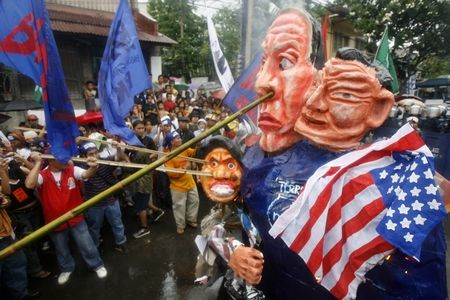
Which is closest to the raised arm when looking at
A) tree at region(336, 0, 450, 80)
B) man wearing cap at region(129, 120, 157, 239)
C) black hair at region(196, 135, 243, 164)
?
man wearing cap at region(129, 120, 157, 239)

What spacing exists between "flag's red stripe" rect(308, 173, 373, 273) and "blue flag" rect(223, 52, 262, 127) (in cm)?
174

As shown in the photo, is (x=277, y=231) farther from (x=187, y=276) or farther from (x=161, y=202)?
(x=161, y=202)

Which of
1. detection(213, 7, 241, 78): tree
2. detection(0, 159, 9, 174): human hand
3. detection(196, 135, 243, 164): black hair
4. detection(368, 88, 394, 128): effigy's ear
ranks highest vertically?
detection(213, 7, 241, 78): tree

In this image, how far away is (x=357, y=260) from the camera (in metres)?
1.76

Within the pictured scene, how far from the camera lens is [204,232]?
3021mm

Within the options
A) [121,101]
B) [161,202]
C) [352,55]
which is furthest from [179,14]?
[352,55]

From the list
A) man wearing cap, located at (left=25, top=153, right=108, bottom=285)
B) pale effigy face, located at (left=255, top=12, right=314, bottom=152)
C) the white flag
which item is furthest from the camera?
the white flag

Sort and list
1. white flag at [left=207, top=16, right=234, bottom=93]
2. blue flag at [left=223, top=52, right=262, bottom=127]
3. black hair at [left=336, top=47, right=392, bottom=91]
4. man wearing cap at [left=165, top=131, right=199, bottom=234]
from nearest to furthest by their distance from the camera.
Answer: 1. black hair at [left=336, top=47, right=392, bottom=91]
2. blue flag at [left=223, top=52, right=262, bottom=127]
3. white flag at [left=207, top=16, right=234, bottom=93]
4. man wearing cap at [left=165, top=131, right=199, bottom=234]

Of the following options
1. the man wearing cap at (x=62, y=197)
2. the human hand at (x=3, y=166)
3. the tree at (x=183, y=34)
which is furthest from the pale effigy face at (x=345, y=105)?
the tree at (x=183, y=34)

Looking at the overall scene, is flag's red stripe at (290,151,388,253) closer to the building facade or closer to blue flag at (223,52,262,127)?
blue flag at (223,52,262,127)

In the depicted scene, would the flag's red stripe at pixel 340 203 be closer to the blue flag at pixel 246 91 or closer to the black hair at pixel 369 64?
the black hair at pixel 369 64

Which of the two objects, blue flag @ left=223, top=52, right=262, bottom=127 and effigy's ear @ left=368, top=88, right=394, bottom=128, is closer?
effigy's ear @ left=368, top=88, right=394, bottom=128

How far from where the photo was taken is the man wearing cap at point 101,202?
16.2ft

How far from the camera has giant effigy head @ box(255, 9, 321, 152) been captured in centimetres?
225
